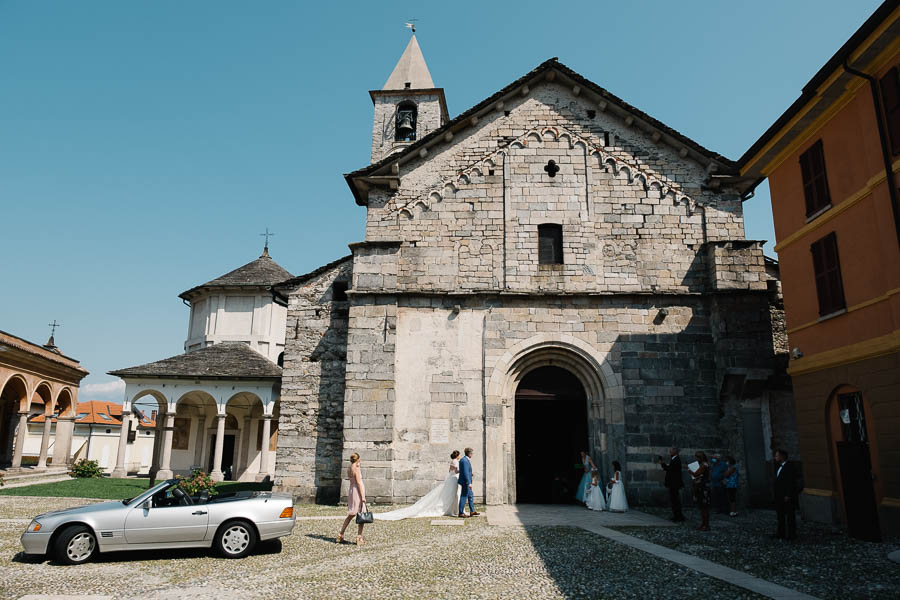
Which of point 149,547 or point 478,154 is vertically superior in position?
point 478,154

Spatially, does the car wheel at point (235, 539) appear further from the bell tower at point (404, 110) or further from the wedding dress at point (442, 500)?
the bell tower at point (404, 110)

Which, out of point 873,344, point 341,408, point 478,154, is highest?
point 478,154

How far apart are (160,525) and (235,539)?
1.03m

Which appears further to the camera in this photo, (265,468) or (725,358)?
(265,468)

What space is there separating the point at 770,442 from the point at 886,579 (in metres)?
7.58

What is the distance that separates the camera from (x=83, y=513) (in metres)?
8.05

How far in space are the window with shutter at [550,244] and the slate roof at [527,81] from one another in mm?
3833

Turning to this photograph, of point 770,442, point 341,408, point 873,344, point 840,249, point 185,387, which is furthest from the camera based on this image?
point 185,387

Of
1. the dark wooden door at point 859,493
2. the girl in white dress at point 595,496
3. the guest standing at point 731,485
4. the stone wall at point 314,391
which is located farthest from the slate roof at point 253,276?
the dark wooden door at point 859,493

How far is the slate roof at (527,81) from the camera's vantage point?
15.8 metres

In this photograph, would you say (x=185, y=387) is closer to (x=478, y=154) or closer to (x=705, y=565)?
(x=478, y=154)

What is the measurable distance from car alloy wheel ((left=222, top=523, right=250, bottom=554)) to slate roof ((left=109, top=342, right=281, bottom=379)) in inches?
729

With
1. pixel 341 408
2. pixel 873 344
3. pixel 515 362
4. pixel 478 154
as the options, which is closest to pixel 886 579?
pixel 873 344

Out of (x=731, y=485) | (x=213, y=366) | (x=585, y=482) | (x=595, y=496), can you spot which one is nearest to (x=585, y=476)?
(x=585, y=482)
